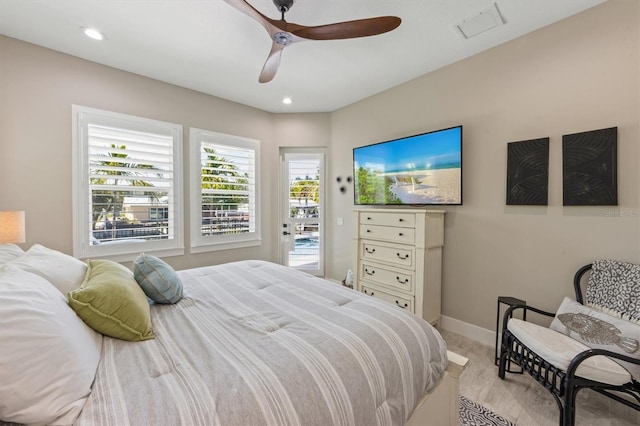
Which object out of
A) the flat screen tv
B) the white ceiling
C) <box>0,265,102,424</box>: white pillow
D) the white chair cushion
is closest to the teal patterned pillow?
<box>0,265,102,424</box>: white pillow

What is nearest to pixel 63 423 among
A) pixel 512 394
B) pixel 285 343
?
pixel 285 343

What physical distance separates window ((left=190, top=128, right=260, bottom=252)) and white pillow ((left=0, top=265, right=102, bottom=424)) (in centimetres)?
252

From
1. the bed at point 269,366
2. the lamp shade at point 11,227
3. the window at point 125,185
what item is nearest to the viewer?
the bed at point 269,366

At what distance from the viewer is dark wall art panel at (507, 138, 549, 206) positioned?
83.7 inches

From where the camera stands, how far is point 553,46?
6.88 ft

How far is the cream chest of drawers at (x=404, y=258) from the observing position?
2.51 metres

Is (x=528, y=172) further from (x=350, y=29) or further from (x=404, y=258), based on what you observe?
(x=350, y=29)

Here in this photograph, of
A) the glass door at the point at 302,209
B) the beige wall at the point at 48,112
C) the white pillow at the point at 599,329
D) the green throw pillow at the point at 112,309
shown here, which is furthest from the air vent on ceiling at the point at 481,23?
the beige wall at the point at 48,112

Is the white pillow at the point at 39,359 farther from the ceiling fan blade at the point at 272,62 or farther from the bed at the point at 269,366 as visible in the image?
the ceiling fan blade at the point at 272,62

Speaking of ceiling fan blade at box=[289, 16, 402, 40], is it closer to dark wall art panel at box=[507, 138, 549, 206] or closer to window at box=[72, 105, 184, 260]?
dark wall art panel at box=[507, 138, 549, 206]

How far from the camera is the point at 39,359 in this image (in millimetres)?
726

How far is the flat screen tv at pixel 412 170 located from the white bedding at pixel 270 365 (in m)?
1.73

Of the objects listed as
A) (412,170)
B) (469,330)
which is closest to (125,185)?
(412,170)

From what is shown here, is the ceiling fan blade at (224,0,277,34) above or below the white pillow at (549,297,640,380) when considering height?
above
